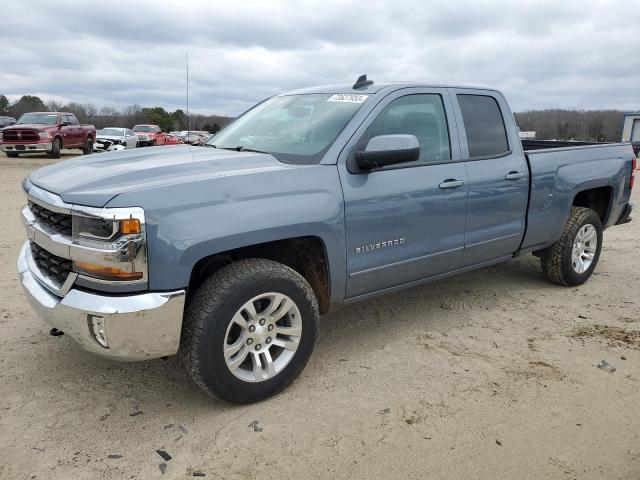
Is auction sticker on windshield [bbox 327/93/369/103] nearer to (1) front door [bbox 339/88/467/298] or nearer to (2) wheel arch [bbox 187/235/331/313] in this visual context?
(1) front door [bbox 339/88/467/298]

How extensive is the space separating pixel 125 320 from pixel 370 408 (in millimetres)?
1404

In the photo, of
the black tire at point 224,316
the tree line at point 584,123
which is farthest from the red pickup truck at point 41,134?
the tree line at point 584,123

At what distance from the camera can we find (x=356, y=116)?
3494mm

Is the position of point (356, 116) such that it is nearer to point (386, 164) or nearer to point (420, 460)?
point (386, 164)

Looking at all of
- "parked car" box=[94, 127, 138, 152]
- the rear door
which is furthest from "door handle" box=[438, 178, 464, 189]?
"parked car" box=[94, 127, 138, 152]

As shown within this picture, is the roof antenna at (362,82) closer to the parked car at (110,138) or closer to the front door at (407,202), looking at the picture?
the front door at (407,202)

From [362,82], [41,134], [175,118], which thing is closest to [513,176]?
[362,82]

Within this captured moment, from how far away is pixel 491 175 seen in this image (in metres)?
4.14

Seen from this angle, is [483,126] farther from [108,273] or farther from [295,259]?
[108,273]

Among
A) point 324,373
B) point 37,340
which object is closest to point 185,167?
point 324,373

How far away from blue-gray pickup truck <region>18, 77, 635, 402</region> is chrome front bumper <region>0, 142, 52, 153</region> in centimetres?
1749

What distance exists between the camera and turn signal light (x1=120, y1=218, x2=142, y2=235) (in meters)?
2.52

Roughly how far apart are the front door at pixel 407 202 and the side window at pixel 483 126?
209 mm

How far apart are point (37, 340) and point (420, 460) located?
276 centimetres
